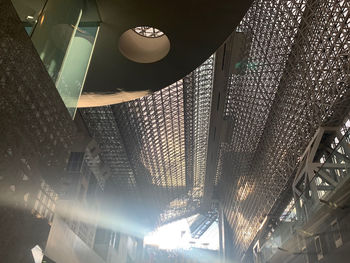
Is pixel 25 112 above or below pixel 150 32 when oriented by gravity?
below

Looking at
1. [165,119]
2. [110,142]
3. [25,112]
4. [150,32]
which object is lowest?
[25,112]

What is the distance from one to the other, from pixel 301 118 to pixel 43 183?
20869 millimetres

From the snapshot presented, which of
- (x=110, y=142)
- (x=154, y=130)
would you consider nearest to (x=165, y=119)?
(x=154, y=130)

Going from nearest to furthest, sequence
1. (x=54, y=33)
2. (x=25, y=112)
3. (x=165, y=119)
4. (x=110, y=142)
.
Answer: (x=25, y=112)
(x=54, y=33)
(x=110, y=142)
(x=165, y=119)

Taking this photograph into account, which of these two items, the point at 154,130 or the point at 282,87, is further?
the point at 154,130

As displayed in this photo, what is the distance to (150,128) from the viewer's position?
3391 cm

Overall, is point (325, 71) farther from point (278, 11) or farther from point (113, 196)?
point (113, 196)

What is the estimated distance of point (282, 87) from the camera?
962 inches

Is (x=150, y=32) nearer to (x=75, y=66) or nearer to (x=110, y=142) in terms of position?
(x=75, y=66)

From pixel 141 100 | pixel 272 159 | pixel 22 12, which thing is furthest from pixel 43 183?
pixel 272 159

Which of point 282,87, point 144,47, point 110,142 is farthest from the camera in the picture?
point 110,142

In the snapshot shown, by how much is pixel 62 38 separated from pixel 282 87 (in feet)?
70.5

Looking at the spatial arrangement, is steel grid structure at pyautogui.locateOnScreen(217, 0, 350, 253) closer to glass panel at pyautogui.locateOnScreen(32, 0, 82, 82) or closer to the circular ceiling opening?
the circular ceiling opening

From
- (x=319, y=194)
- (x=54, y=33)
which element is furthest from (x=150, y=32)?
(x=319, y=194)
